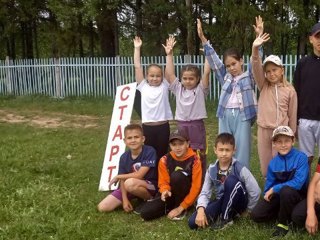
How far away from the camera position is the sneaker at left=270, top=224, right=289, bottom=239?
12.2ft

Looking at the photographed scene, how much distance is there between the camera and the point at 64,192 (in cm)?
511

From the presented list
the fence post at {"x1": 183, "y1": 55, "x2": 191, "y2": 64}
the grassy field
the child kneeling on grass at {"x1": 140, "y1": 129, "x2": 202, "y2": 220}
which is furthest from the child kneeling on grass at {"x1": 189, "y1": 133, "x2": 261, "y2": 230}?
the fence post at {"x1": 183, "y1": 55, "x2": 191, "y2": 64}

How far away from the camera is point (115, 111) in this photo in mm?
5789

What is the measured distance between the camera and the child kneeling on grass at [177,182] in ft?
14.4

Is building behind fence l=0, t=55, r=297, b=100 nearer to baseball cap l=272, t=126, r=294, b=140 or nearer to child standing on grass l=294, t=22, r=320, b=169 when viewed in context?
child standing on grass l=294, t=22, r=320, b=169

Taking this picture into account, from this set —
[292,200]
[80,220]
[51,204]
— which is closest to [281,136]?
[292,200]

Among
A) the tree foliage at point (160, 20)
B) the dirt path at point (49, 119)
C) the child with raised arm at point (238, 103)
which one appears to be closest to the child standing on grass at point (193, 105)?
the child with raised arm at point (238, 103)

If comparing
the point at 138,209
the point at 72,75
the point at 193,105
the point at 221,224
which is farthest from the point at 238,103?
the point at 72,75

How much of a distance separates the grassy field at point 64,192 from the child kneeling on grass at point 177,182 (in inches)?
5.9

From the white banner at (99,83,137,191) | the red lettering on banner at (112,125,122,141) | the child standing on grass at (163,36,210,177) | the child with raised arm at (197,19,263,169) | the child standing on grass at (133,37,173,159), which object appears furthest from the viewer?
the red lettering on banner at (112,125,122,141)

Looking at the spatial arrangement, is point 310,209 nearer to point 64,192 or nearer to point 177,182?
point 177,182

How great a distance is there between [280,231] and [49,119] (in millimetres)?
8740

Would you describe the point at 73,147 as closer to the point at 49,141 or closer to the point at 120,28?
the point at 49,141

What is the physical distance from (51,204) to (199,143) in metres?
1.74
